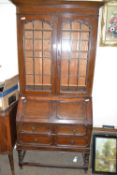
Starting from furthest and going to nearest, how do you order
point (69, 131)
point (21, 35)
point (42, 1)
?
point (69, 131) → point (21, 35) → point (42, 1)

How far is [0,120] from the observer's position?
212cm

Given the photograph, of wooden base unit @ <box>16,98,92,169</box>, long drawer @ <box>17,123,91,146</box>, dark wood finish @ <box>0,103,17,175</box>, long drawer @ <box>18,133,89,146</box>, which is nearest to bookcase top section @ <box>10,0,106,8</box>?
wooden base unit @ <box>16,98,92,169</box>

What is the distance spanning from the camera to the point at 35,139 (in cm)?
227

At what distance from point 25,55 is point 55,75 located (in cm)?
41

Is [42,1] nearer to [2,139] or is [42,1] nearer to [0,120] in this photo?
[0,120]

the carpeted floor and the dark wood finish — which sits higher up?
the dark wood finish

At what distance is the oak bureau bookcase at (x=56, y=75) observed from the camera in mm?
2012

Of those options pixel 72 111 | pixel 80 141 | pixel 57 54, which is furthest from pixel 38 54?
pixel 80 141

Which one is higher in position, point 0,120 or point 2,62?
point 2,62

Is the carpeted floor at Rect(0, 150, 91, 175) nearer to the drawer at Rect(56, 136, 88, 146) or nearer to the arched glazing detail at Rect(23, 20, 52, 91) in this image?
the drawer at Rect(56, 136, 88, 146)

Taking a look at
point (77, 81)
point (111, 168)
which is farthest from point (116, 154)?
point (77, 81)

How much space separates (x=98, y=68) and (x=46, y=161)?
145 centimetres

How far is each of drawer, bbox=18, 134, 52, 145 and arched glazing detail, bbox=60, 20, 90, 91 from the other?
2.02ft

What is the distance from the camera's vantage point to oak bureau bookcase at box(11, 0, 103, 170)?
201 centimetres
